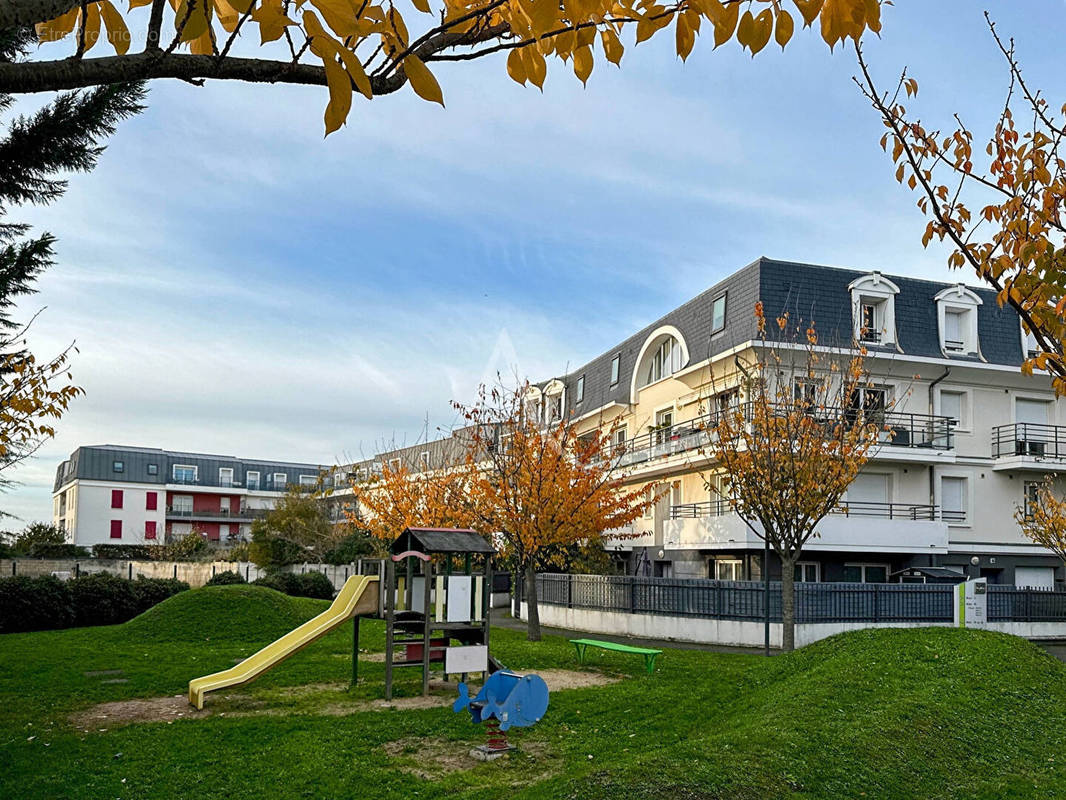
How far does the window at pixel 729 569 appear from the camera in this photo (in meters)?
30.1

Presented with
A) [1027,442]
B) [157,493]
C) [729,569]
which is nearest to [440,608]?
[729,569]

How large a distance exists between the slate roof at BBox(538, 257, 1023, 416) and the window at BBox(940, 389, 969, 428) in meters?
1.44

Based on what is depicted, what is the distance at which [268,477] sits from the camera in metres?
79.2

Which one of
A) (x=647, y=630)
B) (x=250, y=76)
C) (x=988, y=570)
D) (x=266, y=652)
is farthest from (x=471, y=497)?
(x=250, y=76)

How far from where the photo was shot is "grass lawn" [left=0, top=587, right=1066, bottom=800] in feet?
28.9

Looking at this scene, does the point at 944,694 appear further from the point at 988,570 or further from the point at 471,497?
the point at 988,570

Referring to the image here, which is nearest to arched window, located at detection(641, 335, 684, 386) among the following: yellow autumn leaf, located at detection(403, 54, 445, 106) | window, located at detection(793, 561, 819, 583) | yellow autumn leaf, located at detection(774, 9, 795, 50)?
window, located at detection(793, 561, 819, 583)

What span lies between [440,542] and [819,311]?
62.0 ft

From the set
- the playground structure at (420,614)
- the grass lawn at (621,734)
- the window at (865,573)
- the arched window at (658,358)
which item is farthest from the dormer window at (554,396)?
the playground structure at (420,614)

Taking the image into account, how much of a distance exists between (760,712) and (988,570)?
2419cm

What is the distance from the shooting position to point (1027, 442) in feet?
108

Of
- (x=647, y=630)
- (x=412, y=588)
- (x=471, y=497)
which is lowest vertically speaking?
(x=647, y=630)

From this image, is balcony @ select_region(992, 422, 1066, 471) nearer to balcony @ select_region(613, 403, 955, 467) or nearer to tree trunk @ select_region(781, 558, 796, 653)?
balcony @ select_region(613, 403, 955, 467)

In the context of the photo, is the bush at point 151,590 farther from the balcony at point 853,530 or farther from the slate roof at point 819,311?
the slate roof at point 819,311
